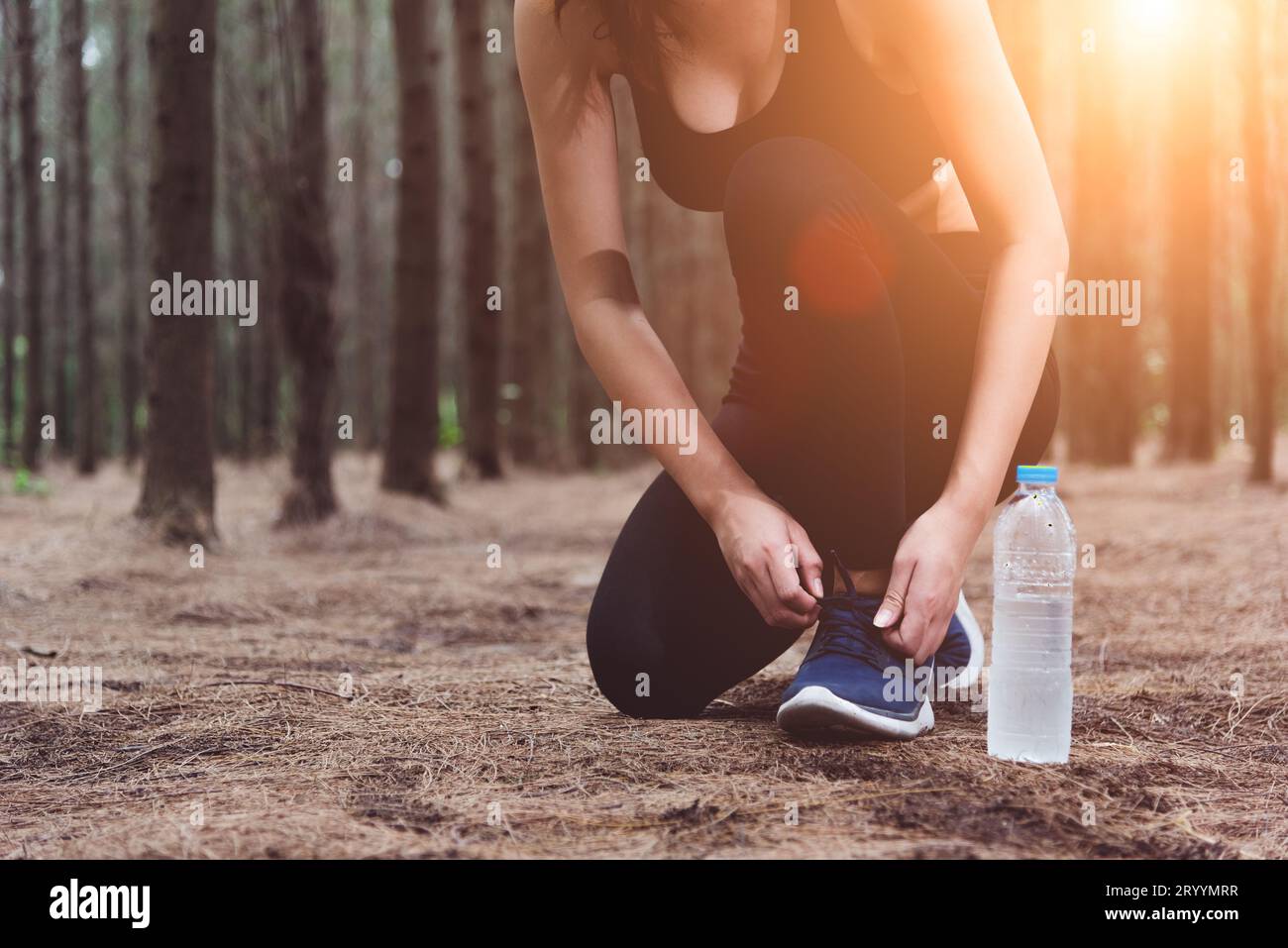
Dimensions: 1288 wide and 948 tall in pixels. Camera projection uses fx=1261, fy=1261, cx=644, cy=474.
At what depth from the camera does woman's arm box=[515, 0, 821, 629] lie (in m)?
2.25

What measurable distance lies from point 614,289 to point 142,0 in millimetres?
18209

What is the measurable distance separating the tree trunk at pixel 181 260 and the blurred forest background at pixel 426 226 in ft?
0.04

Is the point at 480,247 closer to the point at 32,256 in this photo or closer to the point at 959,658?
the point at 32,256

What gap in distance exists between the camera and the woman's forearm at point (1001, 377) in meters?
2.11

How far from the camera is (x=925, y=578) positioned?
6.66 feet

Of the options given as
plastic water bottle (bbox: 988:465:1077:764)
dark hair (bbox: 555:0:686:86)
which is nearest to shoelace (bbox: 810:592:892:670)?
plastic water bottle (bbox: 988:465:1077:764)

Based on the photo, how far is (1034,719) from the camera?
220cm

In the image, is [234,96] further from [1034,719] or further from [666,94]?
[1034,719]

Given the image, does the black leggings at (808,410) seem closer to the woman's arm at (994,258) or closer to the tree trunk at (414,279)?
the woman's arm at (994,258)

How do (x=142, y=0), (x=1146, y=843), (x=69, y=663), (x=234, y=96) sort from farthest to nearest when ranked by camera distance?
(x=142, y=0) → (x=234, y=96) → (x=69, y=663) → (x=1146, y=843)

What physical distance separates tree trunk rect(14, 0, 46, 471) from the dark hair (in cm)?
959

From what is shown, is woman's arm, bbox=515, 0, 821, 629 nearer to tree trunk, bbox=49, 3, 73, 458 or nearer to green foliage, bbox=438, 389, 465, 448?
tree trunk, bbox=49, 3, 73, 458

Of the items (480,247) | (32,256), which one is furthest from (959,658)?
(32,256)
